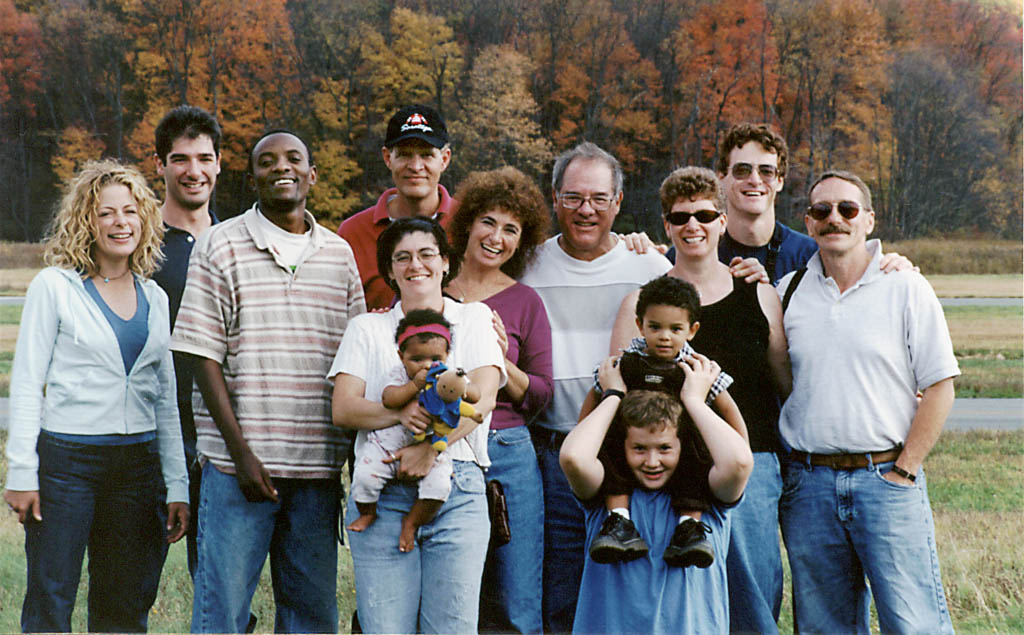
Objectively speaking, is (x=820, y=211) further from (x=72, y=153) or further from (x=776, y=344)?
(x=72, y=153)

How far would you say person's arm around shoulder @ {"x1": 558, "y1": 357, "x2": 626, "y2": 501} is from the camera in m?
3.07

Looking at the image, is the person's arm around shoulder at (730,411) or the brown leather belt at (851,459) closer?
the person's arm around shoulder at (730,411)

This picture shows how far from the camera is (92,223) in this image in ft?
11.9

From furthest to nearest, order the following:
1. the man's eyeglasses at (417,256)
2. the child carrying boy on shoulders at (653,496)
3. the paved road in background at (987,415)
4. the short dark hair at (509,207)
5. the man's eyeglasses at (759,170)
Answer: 1. the paved road in background at (987,415)
2. the man's eyeglasses at (759,170)
3. the short dark hair at (509,207)
4. the man's eyeglasses at (417,256)
5. the child carrying boy on shoulders at (653,496)

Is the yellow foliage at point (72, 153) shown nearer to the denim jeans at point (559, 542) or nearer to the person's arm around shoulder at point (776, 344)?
the denim jeans at point (559, 542)

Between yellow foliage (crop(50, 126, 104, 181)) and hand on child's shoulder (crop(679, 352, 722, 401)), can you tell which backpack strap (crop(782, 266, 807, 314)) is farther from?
yellow foliage (crop(50, 126, 104, 181))

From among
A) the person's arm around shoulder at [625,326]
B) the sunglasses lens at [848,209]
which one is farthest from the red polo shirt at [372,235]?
the sunglasses lens at [848,209]

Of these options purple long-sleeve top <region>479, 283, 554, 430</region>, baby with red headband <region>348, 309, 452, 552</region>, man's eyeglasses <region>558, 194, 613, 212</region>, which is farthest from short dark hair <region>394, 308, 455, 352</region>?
man's eyeglasses <region>558, 194, 613, 212</region>

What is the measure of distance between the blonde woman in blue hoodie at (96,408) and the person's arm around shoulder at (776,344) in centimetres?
241

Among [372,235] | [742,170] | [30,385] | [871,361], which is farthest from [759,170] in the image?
[30,385]

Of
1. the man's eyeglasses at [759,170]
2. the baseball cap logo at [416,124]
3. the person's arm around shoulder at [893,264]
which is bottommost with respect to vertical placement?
the person's arm around shoulder at [893,264]

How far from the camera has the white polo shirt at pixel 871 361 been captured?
3.33 m

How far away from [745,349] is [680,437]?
1.62 ft

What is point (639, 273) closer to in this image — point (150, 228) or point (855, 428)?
point (855, 428)
